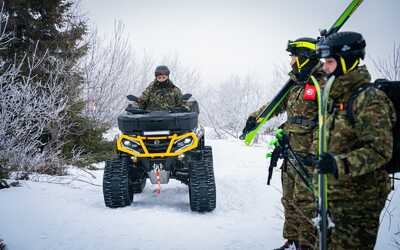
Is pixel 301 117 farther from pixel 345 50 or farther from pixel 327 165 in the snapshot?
pixel 327 165

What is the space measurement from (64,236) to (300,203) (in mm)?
2742

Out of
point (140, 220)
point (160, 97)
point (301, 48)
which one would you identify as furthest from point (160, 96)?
point (301, 48)

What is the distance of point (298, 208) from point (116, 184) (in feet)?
8.87

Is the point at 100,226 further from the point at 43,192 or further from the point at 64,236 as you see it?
the point at 43,192

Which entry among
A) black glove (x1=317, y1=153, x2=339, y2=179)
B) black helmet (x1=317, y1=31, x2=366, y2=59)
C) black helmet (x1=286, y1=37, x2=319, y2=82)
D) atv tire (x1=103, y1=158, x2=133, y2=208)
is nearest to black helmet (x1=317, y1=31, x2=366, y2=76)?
black helmet (x1=317, y1=31, x2=366, y2=59)

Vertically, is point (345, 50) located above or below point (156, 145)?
above

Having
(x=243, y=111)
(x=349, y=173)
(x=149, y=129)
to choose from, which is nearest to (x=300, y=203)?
(x=349, y=173)

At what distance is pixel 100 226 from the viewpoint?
13.3ft

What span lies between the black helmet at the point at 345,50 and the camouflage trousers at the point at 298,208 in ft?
3.78

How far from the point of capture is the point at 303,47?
3.52 meters

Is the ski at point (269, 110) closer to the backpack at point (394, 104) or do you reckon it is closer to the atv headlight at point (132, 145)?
the backpack at point (394, 104)

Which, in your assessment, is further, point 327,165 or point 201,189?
point 201,189

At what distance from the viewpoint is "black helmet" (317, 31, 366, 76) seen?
2.14 metres

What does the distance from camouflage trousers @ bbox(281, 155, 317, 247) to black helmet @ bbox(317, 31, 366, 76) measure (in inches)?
45.4
